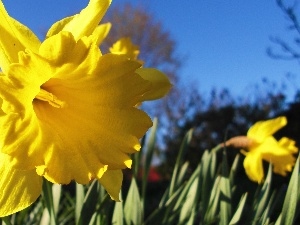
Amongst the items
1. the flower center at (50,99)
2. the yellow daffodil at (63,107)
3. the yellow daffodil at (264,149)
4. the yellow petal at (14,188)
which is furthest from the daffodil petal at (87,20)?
the yellow daffodil at (264,149)

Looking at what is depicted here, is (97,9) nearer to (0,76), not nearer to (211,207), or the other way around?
(0,76)

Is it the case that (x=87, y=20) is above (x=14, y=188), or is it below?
above

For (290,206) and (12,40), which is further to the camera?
(290,206)

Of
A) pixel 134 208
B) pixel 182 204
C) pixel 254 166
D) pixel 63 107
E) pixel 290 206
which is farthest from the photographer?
pixel 254 166

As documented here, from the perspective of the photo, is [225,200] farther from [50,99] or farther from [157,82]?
[50,99]

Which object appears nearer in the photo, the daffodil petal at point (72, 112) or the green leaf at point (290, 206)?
the daffodil petal at point (72, 112)

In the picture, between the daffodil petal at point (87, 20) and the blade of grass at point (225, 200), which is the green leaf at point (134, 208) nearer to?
the blade of grass at point (225, 200)

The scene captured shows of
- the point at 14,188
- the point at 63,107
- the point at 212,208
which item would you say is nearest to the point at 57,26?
the point at 63,107
